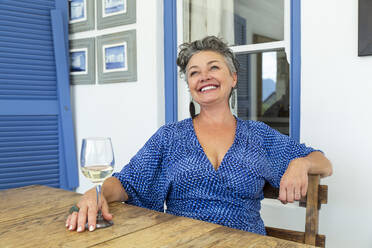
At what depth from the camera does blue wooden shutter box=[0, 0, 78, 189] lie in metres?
2.64

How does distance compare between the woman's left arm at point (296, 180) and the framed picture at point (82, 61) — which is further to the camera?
the framed picture at point (82, 61)

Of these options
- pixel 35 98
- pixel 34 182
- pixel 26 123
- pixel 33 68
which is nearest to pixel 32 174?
pixel 34 182

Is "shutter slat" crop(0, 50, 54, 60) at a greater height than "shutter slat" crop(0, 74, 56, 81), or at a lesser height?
greater

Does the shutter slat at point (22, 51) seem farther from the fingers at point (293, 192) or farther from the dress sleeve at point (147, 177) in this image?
the fingers at point (293, 192)

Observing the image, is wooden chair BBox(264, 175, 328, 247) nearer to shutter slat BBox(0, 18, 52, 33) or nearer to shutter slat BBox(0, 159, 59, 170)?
shutter slat BBox(0, 159, 59, 170)

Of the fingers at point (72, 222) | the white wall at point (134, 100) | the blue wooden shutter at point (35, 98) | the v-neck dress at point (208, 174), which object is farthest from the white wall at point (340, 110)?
the blue wooden shutter at point (35, 98)

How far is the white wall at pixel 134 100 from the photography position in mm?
2467

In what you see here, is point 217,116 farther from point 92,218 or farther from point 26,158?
point 26,158

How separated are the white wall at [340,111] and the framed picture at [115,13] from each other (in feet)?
4.02

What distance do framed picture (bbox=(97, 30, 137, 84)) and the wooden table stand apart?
149 cm

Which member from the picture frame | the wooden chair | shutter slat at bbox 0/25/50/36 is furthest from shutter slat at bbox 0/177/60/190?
the picture frame

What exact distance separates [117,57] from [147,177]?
1395mm

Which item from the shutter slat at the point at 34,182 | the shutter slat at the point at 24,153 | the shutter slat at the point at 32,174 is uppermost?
the shutter slat at the point at 24,153

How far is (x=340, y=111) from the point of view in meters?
1.77
